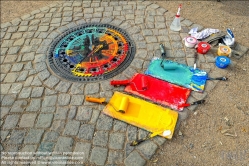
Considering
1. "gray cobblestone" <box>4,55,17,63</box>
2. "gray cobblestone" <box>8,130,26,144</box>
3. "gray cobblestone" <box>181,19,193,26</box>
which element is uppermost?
"gray cobblestone" <box>181,19,193,26</box>

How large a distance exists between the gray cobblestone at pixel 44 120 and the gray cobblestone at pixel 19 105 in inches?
14.4

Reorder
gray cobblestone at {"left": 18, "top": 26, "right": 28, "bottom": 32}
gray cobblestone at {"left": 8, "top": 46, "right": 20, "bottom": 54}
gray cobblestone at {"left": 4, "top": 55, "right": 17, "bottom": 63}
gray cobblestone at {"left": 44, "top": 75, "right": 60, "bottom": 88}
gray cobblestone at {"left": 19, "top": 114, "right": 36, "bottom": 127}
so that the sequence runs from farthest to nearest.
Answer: gray cobblestone at {"left": 18, "top": 26, "right": 28, "bottom": 32}, gray cobblestone at {"left": 8, "top": 46, "right": 20, "bottom": 54}, gray cobblestone at {"left": 4, "top": 55, "right": 17, "bottom": 63}, gray cobblestone at {"left": 44, "top": 75, "right": 60, "bottom": 88}, gray cobblestone at {"left": 19, "top": 114, "right": 36, "bottom": 127}

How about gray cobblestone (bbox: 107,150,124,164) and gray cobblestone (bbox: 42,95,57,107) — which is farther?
gray cobblestone (bbox: 42,95,57,107)

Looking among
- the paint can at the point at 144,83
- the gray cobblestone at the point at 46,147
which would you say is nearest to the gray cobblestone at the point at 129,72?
the paint can at the point at 144,83

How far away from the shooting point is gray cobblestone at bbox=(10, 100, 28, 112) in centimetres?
332

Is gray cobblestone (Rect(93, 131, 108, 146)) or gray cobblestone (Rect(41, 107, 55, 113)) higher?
gray cobblestone (Rect(41, 107, 55, 113))

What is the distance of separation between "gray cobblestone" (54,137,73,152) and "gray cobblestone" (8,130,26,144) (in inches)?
21.8

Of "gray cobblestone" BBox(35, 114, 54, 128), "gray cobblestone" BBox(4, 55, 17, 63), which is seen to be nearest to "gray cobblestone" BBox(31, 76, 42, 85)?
"gray cobblestone" BBox(35, 114, 54, 128)

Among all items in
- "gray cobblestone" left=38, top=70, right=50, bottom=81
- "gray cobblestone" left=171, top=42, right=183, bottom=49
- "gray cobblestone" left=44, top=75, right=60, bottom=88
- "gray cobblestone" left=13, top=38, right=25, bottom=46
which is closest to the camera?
"gray cobblestone" left=44, top=75, right=60, bottom=88

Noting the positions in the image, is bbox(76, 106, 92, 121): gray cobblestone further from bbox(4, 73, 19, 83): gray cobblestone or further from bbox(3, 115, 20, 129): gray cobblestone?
bbox(4, 73, 19, 83): gray cobblestone

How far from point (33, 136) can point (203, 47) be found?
10.1ft

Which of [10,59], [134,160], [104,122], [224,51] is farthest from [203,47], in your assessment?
[10,59]

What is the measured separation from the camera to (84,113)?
10.4ft

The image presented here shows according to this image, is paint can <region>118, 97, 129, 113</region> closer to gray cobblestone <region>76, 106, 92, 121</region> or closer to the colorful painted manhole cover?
gray cobblestone <region>76, 106, 92, 121</region>
